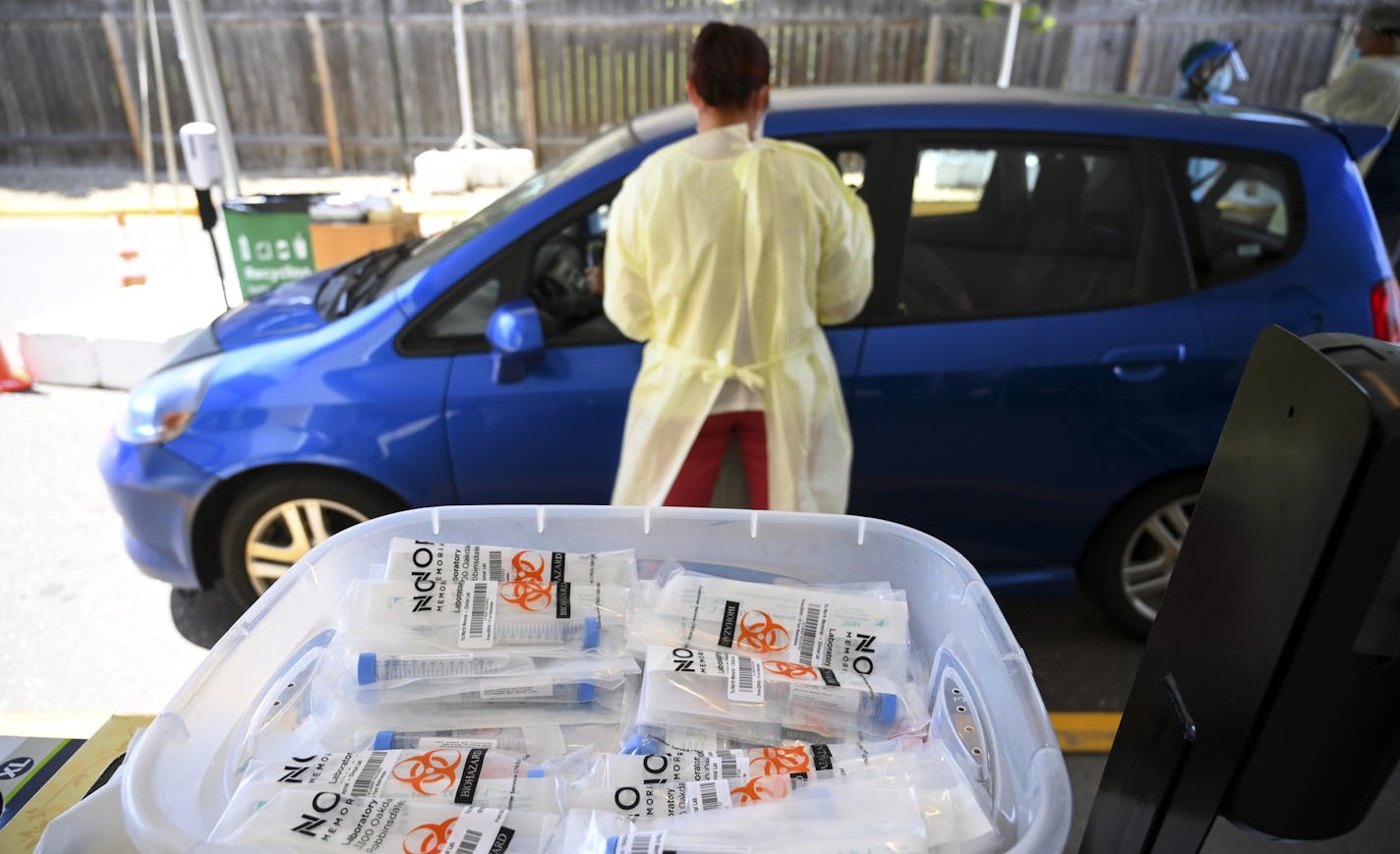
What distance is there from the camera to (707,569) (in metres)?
1.27

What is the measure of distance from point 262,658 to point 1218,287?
2.69 m

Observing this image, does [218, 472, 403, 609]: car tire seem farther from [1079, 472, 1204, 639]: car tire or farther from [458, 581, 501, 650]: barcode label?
[1079, 472, 1204, 639]: car tire

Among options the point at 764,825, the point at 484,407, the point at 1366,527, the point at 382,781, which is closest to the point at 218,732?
the point at 382,781

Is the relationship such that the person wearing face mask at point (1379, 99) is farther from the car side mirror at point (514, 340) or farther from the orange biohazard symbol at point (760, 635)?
the orange biohazard symbol at point (760, 635)

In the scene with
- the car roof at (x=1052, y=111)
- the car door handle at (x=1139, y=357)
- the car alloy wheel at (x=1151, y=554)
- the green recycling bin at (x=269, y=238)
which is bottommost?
the car alloy wheel at (x=1151, y=554)

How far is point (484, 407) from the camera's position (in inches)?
104

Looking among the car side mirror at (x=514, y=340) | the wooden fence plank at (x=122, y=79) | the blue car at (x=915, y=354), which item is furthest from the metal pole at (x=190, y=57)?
the wooden fence plank at (x=122, y=79)

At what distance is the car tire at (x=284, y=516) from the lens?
109 inches

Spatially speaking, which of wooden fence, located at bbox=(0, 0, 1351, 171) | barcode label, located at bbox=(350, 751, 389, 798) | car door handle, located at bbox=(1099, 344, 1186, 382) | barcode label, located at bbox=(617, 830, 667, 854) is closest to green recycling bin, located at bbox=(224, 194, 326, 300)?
car door handle, located at bbox=(1099, 344, 1186, 382)

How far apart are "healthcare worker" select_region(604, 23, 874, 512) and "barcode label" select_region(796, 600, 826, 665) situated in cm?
125

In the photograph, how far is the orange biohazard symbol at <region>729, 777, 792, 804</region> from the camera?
2.83 feet

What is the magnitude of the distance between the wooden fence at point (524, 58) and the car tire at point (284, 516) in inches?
325

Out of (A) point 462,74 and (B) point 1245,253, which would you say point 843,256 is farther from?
(A) point 462,74

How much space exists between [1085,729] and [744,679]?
2.05 meters
